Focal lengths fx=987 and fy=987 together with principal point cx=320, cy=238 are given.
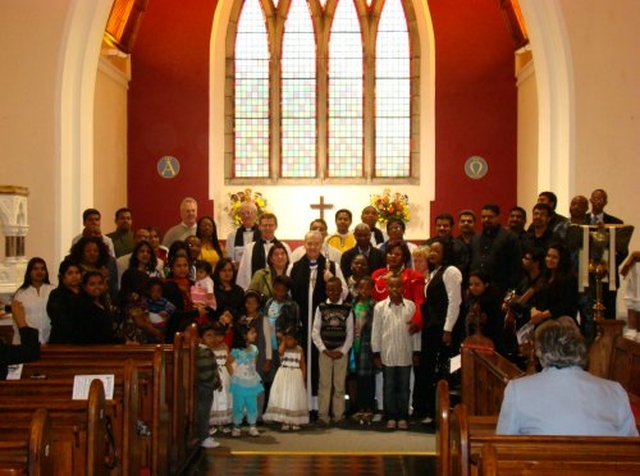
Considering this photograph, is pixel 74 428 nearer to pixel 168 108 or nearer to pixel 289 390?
pixel 289 390

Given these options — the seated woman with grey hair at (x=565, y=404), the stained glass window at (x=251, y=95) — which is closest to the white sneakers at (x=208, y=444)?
the seated woman with grey hair at (x=565, y=404)

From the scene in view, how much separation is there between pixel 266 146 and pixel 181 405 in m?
9.06

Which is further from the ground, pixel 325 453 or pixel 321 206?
pixel 321 206

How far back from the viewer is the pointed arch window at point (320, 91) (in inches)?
592

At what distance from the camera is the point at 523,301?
693cm

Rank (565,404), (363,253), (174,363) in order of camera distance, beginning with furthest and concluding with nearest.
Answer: (363,253) → (174,363) → (565,404)

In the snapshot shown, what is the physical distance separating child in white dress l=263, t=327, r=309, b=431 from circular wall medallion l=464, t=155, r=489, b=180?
7426 mm

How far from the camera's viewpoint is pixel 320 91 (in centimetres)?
1512

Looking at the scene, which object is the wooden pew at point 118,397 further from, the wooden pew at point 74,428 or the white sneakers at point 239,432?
the white sneakers at point 239,432

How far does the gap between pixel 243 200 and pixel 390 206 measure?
214 cm

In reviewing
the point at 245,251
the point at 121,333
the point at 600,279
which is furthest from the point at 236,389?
the point at 600,279

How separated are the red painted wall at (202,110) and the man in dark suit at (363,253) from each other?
5.90 metres

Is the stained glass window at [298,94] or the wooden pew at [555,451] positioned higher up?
the stained glass window at [298,94]

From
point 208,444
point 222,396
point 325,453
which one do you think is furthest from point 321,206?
point 325,453
